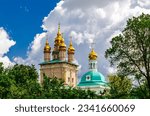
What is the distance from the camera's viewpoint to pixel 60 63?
3012 inches

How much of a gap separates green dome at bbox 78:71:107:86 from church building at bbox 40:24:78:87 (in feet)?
20.0

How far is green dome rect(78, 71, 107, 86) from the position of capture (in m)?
69.2

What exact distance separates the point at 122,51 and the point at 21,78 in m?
12.2

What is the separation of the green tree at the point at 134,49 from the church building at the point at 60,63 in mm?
49117

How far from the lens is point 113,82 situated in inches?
1784

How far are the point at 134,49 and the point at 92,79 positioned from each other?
44267mm

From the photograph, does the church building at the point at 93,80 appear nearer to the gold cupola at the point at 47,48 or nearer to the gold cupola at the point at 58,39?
the gold cupola at the point at 58,39

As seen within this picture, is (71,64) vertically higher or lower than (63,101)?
higher

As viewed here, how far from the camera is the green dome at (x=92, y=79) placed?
2726 inches

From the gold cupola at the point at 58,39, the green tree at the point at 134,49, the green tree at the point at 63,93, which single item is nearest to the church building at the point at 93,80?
the gold cupola at the point at 58,39

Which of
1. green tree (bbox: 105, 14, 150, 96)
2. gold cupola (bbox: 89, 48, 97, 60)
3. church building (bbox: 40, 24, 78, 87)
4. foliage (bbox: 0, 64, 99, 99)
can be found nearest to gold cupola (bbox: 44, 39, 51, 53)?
church building (bbox: 40, 24, 78, 87)

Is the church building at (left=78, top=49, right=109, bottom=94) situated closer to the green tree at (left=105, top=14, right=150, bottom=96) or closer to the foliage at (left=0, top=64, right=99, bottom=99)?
the foliage at (left=0, top=64, right=99, bottom=99)

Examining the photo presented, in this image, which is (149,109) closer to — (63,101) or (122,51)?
(63,101)

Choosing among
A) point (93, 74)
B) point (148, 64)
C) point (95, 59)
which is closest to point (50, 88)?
point (148, 64)
